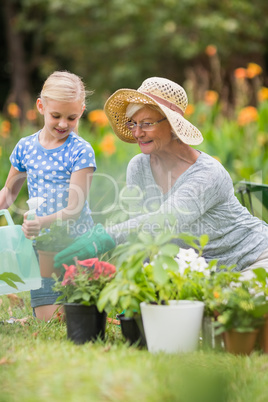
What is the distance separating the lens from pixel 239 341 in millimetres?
1796

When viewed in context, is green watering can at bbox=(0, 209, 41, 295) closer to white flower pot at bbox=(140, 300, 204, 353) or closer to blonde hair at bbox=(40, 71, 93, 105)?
blonde hair at bbox=(40, 71, 93, 105)

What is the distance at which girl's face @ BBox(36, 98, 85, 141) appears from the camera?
2342 mm

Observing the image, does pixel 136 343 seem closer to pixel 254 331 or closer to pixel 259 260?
pixel 254 331

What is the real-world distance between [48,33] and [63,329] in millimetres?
10343

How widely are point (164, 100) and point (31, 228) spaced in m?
0.81

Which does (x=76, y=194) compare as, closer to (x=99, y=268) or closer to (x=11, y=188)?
(x=11, y=188)

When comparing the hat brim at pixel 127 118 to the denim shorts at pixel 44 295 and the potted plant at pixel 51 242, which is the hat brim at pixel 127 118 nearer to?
the potted plant at pixel 51 242

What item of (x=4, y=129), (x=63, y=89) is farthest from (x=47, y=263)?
(x=4, y=129)

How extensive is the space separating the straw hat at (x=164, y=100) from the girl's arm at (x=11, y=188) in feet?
1.74

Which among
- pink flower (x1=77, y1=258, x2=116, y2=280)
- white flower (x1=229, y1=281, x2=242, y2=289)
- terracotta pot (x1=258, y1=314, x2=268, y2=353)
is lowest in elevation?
terracotta pot (x1=258, y1=314, x2=268, y2=353)

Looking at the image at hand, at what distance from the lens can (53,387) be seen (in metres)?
1.40

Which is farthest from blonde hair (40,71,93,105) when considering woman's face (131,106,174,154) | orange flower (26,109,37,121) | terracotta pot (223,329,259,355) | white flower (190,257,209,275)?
orange flower (26,109,37,121)

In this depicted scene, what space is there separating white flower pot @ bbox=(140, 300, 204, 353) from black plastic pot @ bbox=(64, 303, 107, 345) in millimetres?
225

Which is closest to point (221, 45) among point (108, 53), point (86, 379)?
point (108, 53)
